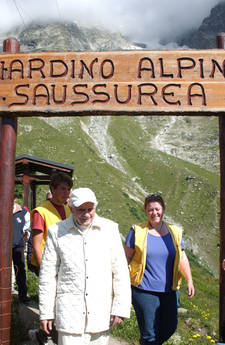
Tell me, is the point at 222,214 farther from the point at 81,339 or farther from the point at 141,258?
the point at 81,339

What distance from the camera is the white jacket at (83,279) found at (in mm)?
2846

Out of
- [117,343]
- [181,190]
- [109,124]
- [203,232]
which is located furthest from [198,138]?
[117,343]

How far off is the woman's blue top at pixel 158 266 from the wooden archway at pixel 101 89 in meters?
0.58

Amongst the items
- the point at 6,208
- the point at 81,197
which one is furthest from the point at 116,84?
the point at 6,208

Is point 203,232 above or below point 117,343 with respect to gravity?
below

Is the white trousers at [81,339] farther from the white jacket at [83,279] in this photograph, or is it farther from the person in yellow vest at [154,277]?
the person in yellow vest at [154,277]

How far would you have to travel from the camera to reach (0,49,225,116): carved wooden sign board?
3725 millimetres

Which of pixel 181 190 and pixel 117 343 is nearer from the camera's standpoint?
pixel 117 343

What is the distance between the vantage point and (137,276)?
377 centimetres

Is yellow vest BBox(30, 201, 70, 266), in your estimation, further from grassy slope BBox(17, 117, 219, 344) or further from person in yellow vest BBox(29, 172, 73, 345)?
grassy slope BBox(17, 117, 219, 344)

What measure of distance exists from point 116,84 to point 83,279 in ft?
7.07

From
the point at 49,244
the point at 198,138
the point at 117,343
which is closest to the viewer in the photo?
the point at 49,244

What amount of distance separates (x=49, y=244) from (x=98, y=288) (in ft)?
1.95

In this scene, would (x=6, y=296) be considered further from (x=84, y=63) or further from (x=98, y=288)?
(x=84, y=63)
